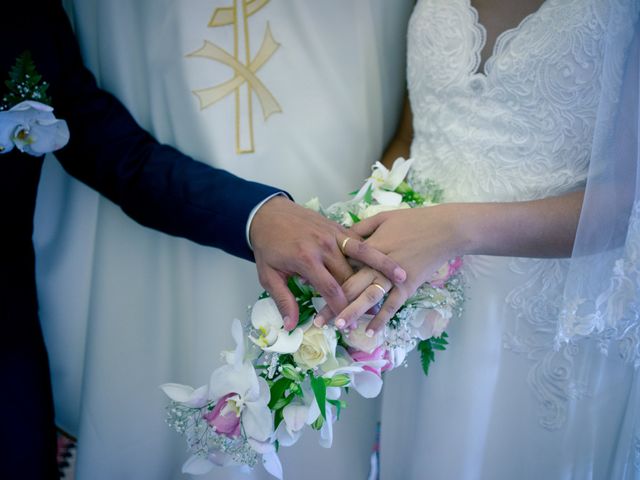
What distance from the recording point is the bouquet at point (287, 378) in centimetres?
95

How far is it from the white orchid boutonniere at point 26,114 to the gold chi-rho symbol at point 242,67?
346mm

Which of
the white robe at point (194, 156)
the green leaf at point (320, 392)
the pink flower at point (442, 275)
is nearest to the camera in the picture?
the green leaf at point (320, 392)

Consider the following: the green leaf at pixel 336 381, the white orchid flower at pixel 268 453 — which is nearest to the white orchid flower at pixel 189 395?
the white orchid flower at pixel 268 453

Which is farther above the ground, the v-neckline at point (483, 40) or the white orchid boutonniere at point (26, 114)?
the v-neckline at point (483, 40)

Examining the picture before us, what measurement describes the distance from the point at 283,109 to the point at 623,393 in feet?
Result: 3.20

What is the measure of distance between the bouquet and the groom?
0.14m

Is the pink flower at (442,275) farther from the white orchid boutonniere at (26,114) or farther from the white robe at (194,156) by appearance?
the white orchid boutonniere at (26,114)

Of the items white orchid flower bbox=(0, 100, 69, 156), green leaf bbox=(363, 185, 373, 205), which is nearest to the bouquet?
green leaf bbox=(363, 185, 373, 205)

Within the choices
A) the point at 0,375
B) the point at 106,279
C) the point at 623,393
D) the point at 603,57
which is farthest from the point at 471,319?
the point at 0,375

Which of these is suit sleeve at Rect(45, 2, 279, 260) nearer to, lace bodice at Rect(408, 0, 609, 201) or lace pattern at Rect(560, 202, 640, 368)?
lace bodice at Rect(408, 0, 609, 201)

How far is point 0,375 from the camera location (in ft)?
4.21

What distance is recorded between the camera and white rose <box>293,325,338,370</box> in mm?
953

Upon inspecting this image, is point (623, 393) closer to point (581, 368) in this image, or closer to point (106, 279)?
point (581, 368)

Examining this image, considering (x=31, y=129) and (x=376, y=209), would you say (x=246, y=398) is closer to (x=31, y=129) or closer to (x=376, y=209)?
(x=376, y=209)
